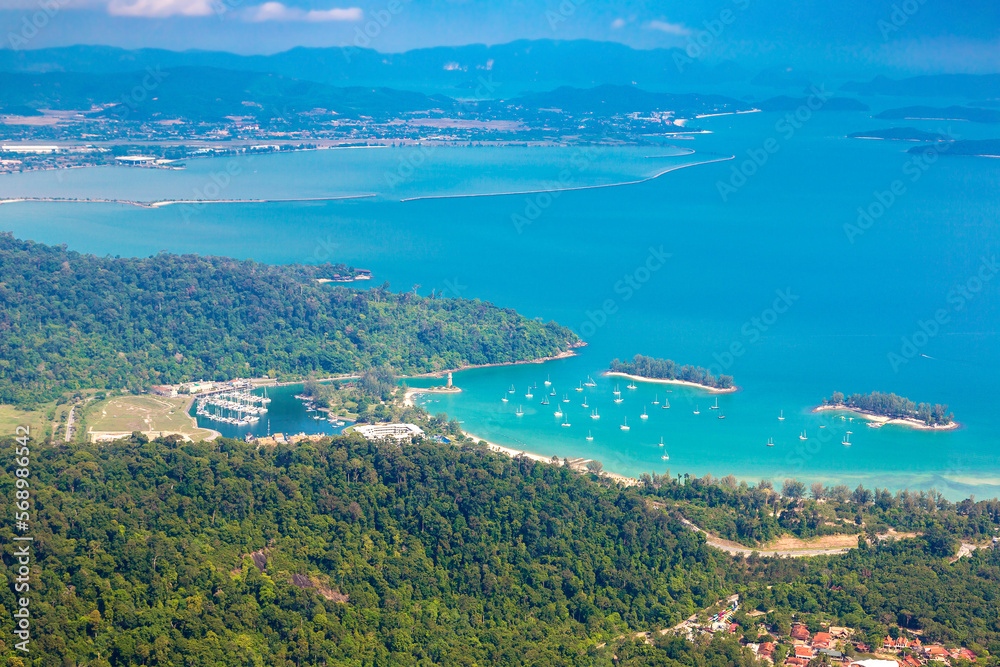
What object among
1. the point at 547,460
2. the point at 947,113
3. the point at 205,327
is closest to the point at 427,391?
the point at 547,460

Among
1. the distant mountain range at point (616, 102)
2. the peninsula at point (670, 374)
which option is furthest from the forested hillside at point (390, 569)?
the distant mountain range at point (616, 102)

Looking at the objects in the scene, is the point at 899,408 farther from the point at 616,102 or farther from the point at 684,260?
the point at 616,102

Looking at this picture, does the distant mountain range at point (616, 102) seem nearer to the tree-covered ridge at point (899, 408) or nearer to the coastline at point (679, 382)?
the coastline at point (679, 382)

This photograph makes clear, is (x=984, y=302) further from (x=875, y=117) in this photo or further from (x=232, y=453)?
(x=875, y=117)

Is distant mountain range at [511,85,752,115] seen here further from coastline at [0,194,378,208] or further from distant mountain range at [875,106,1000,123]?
coastline at [0,194,378,208]

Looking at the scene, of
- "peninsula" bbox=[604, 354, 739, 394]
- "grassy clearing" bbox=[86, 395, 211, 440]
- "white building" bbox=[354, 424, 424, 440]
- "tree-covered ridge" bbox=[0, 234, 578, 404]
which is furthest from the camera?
"peninsula" bbox=[604, 354, 739, 394]

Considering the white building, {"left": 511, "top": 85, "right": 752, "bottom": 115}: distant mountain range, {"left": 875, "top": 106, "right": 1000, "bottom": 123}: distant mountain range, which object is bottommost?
the white building

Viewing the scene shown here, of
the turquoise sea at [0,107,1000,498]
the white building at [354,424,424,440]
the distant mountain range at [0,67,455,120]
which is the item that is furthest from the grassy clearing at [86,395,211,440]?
the distant mountain range at [0,67,455,120]
